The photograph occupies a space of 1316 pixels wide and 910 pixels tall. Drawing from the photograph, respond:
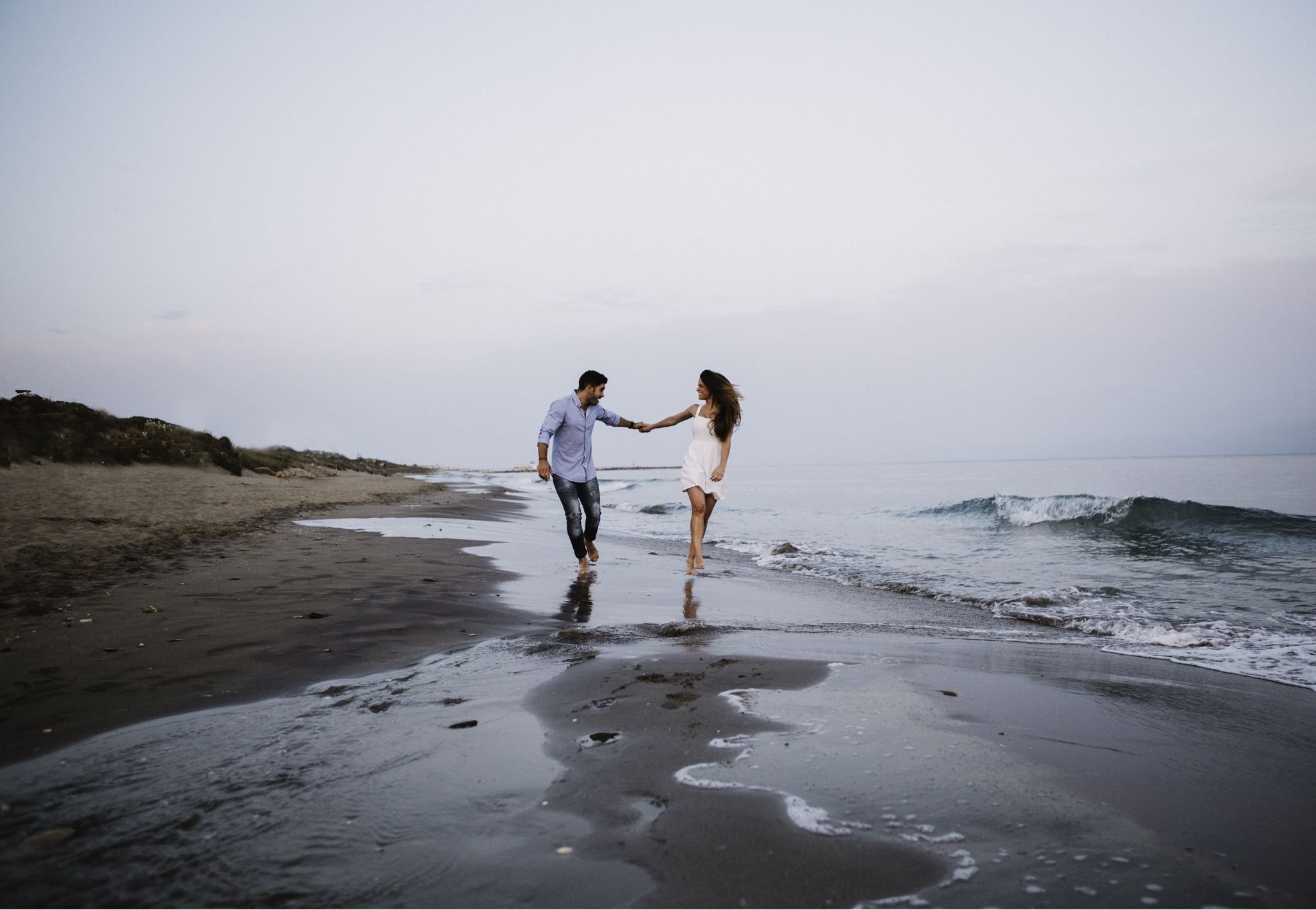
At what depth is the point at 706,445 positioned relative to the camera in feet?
26.6

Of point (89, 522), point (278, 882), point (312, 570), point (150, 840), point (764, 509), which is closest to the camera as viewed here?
point (278, 882)

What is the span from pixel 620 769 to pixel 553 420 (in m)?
5.95

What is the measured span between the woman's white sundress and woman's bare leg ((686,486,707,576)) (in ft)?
0.27

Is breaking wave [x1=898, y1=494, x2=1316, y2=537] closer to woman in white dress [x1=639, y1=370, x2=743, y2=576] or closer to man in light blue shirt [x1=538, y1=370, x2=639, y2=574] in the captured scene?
woman in white dress [x1=639, y1=370, x2=743, y2=576]

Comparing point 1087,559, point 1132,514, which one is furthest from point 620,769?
point 1132,514

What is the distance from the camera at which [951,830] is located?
5.94ft

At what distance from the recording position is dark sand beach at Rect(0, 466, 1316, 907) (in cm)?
157

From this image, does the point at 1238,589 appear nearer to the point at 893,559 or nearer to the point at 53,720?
the point at 893,559

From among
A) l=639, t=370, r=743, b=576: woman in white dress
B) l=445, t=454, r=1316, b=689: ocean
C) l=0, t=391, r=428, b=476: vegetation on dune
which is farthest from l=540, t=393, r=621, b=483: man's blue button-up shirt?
l=0, t=391, r=428, b=476: vegetation on dune

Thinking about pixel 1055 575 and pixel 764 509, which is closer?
pixel 1055 575

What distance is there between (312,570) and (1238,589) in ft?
30.5

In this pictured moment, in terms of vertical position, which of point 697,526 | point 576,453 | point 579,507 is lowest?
point 697,526

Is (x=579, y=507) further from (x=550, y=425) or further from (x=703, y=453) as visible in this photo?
(x=703, y=453)

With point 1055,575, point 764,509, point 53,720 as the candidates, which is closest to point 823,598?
point 1055,575
